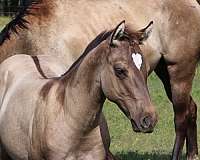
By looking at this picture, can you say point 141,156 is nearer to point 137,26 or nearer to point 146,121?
point 137,26

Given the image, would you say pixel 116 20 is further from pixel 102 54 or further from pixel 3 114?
pixel 102 54

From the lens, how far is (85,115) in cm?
474

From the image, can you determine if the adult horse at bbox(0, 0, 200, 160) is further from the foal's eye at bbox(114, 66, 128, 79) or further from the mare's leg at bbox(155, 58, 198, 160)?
the foal's eye at bbox(114, 66, 128, 79)

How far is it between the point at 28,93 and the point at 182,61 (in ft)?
8.18

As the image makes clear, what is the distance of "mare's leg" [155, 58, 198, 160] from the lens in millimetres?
7329

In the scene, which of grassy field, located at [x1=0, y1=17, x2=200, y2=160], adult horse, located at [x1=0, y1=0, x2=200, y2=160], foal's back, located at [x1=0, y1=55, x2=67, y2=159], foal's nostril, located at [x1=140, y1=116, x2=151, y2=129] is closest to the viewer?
foal's nostril, located at [x1=140, y1=116, x2=151, y2=129]

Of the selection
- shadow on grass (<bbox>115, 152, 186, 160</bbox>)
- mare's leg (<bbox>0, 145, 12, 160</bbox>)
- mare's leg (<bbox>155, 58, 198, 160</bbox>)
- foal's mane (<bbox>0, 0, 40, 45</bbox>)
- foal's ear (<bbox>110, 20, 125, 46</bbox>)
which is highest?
foal's ear (<bbox>110, 20, 125, 46</bbox>)

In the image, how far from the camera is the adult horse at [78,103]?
441cm

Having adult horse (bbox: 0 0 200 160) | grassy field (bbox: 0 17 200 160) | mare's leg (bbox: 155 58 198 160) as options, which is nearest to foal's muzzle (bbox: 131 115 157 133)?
adult horse (bbox: 0 0 200 160)

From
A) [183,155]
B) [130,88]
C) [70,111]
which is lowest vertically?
[183,155]

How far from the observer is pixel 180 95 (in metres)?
7.38

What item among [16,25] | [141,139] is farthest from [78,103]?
[141,139]

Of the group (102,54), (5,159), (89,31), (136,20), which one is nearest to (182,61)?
(136,20)

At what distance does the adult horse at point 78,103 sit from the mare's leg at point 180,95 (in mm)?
Result: 2154
